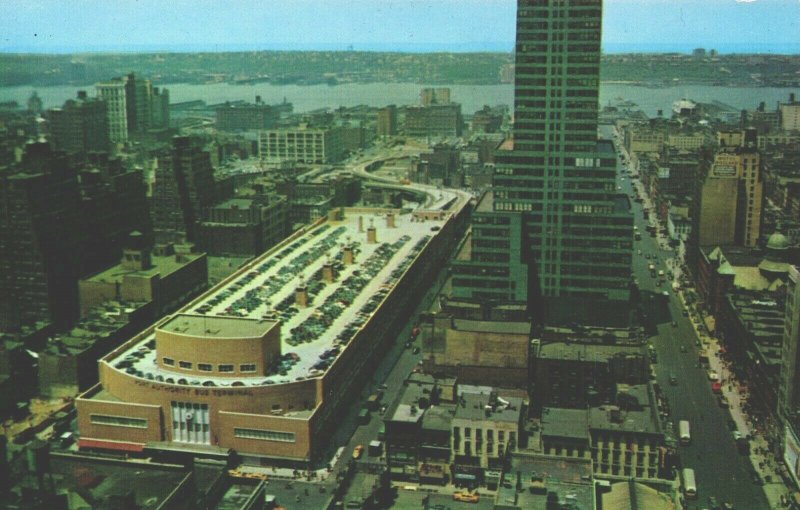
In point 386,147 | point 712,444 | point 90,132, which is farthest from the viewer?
point 386,147

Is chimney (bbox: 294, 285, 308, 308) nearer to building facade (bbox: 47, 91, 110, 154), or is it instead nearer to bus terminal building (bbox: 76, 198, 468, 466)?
bus terminal building (bbox: 76, 198, 468, 466)

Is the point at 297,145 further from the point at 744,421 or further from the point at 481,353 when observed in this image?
the point at 744,421

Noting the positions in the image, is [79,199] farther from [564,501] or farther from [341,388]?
[564,501]

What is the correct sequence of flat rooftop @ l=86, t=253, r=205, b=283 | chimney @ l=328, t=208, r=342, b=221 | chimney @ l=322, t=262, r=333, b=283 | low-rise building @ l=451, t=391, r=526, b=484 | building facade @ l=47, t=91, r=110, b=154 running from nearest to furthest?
low-rise building @ l=451, t=391, r=526, b=484, flat rooftop @ l=86, t=253, r=205, b=283, chimney @ l=322, t=262, r=333, b=283, building facade @ l=47, t=91, r=110, b=154, chimney @ l=328, t=208, r=342, b=221

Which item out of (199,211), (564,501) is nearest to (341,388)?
(564,501)

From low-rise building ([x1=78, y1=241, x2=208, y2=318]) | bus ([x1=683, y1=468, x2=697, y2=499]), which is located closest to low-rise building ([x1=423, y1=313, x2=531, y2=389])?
bus ([x1=683, y1=468, x2=697, y2=499])

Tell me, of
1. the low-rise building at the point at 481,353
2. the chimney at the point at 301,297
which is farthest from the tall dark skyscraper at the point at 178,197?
the low-rise building at the point at 481,353
